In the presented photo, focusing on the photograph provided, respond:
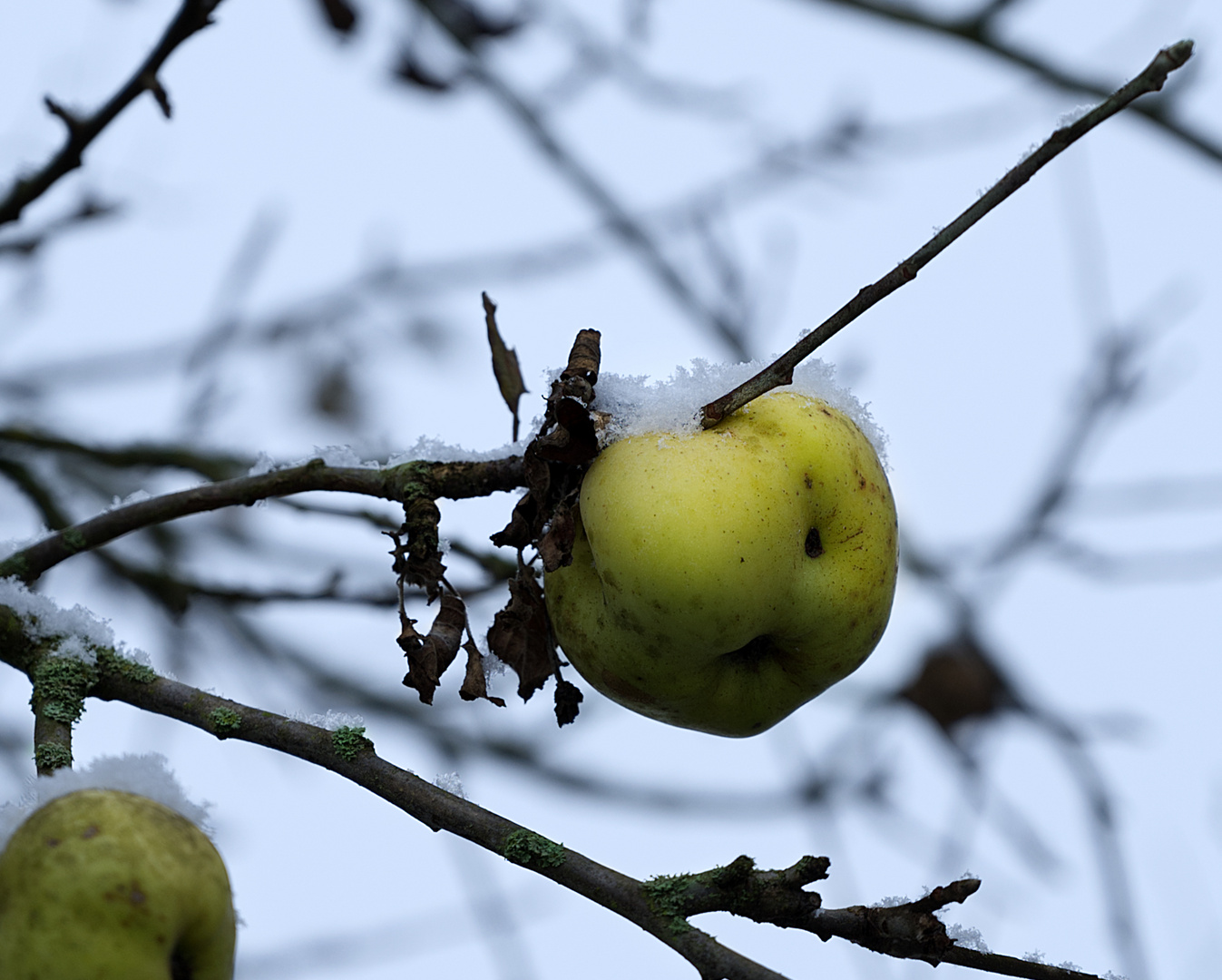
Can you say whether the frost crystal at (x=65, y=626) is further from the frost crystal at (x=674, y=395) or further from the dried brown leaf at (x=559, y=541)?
the frost crystal at (x=674, y=395)

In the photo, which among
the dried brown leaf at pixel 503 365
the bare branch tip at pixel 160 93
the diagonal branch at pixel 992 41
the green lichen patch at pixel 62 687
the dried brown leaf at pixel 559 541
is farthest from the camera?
the diagonal branch at pixel 992 41

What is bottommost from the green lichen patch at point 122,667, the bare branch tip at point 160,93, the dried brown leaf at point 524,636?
the green lichen patch at point 122,667

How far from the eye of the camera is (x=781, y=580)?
1447 millimetres

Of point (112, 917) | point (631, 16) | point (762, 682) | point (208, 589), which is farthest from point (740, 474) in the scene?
point (631, 16)

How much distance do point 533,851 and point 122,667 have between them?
0.53 meters

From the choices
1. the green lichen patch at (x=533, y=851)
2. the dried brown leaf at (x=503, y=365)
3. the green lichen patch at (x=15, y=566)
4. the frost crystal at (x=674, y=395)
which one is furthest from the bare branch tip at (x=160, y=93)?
the green lichen patch at (x=533, y=851)

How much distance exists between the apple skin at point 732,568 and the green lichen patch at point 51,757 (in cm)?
61

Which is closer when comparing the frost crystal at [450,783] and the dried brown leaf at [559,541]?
the frost crystal at [450,783]

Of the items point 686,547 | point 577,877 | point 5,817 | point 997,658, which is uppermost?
point 997,658

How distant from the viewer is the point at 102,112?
1994 millimetres

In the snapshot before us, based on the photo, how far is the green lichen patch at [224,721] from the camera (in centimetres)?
128

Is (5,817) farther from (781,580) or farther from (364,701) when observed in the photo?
(364,701)

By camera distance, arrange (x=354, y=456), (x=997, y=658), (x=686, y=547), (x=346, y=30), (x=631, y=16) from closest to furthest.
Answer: (x=686, y=547) < (x=354, y=456) < (x=346, y=30) < (x=997, y=658) < (x=631, y=16)

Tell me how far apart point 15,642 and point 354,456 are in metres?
0.50
